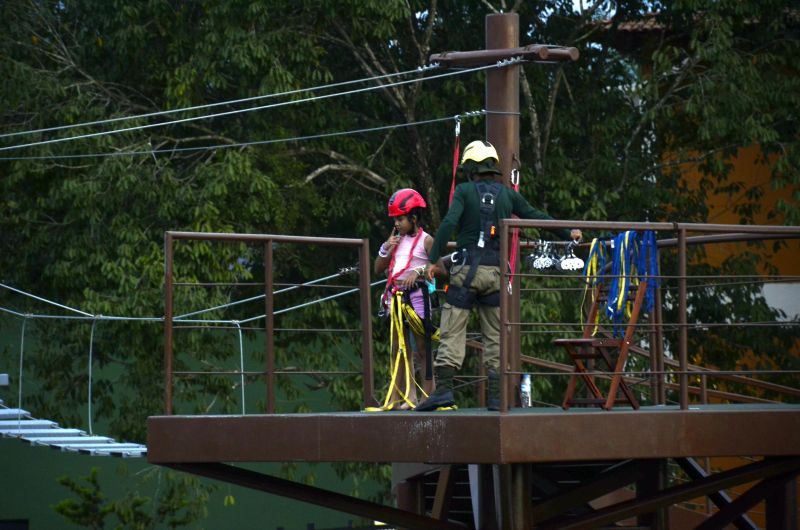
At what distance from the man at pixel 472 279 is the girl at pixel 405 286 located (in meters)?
0.52

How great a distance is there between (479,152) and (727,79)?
31.4ft

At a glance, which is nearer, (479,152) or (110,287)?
(479,152)

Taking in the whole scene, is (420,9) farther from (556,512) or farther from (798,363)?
(556,512)

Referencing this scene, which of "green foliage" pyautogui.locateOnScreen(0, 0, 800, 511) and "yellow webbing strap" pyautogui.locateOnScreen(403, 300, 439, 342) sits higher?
"green foliage" pyautogui.locateOnScreen(0, 0, 800, 511)

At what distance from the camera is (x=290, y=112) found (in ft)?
61.5

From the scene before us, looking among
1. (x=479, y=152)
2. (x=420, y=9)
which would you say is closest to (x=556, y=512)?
(x=479, y=152)

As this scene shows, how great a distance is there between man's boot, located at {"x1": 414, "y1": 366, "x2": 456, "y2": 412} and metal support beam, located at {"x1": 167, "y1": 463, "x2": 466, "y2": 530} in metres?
0.78

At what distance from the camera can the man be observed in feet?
29.7

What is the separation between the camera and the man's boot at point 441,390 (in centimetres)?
914

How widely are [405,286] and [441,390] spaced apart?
831 mm

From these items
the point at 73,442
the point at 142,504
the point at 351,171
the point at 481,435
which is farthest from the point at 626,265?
the point at 142,504

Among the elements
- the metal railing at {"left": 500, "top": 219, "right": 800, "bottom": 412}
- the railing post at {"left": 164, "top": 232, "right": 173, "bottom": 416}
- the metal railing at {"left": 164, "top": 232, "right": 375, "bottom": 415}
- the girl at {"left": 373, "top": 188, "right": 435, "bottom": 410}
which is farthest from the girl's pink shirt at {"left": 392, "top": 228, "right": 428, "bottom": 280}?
the railing post at {"left": 164, "top": 232, "right": 173, "bottom": 416}

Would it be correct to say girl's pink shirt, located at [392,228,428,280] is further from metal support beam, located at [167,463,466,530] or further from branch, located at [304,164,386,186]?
branch, located at [304,164,386,186]

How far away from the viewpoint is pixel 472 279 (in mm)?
9047
